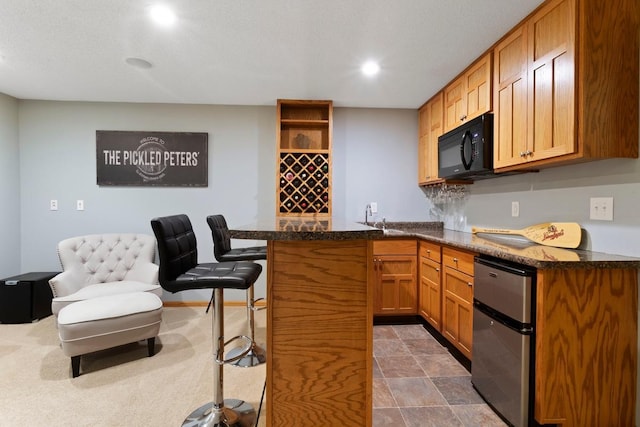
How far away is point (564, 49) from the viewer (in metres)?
1.56

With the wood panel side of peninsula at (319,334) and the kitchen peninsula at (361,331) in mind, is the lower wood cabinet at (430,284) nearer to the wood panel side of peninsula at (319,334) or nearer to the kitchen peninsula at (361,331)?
the kitchen peninsula at (361,331)

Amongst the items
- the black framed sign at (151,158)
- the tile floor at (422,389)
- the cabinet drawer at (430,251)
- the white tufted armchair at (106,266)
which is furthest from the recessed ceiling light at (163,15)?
the tile floor at (422,389)

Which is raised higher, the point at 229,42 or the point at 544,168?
the point at 229,42

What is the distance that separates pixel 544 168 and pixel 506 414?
151 centimetres

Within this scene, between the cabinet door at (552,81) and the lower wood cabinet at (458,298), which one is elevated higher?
the cabinet door at (552,81)

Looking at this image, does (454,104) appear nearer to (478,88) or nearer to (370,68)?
(478,88)

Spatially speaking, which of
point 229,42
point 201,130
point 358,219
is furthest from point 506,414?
point 201,130

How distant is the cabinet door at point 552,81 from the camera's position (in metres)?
1.54

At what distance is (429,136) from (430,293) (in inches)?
63.2

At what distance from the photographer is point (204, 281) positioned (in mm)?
1361

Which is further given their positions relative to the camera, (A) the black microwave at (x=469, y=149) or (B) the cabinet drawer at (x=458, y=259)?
(A) the black microwave at (x=469, y=149)

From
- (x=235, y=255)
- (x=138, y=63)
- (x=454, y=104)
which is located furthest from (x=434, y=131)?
(x=138, y=63)

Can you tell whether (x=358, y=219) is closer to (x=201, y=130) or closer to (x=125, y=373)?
(x=201, y=130)

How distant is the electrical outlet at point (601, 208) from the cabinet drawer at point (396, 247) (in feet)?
4.44
